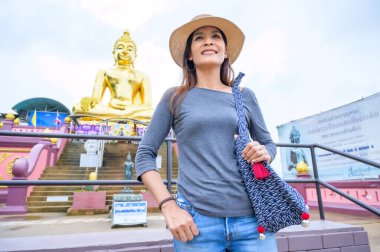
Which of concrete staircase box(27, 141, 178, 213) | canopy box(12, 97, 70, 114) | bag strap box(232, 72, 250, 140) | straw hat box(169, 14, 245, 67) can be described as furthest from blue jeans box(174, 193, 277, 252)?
canopy box(12, 97, 70, 114)

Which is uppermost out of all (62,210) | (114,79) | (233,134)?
(114,79)

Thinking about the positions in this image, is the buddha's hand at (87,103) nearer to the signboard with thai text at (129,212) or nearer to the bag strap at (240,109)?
the signboard with thai text at (129,212)

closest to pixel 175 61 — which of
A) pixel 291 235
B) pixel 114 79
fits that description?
pixel 291 235

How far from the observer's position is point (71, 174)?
895cm

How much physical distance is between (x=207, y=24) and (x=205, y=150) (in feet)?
1.90

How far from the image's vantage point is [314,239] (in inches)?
83.5

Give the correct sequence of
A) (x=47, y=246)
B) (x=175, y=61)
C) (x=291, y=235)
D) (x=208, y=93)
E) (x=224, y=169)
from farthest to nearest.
A: (x=291, y=235) < (x=47, y=246) < (x=175, y=61) < (x=208, y=93) < (x=224, y=169)

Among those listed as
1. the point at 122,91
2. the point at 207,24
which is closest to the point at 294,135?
the point at 122,91

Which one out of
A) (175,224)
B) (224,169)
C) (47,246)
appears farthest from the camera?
(47,246)

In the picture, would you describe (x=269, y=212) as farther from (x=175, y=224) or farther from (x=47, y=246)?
(x=47, y=246)

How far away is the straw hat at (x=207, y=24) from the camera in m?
1.23

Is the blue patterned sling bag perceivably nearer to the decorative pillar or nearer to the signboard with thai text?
the signboard with thai text

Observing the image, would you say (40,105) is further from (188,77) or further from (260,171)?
(260,171)

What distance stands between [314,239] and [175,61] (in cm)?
170
